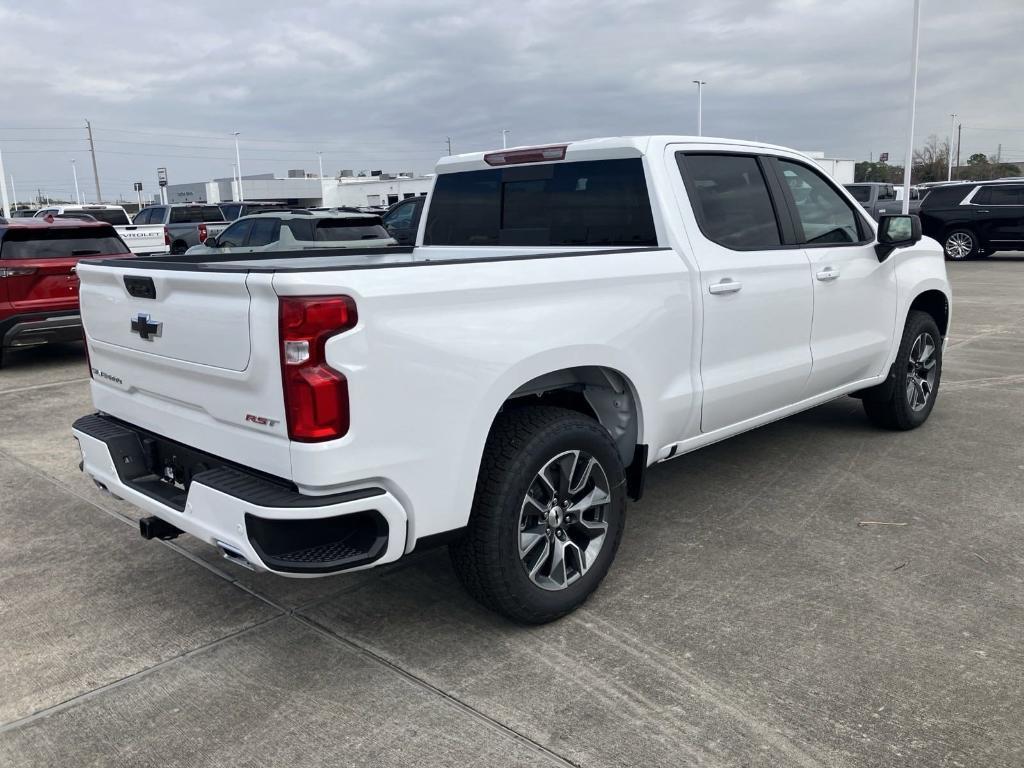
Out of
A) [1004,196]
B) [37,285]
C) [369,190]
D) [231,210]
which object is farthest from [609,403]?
[369,190]

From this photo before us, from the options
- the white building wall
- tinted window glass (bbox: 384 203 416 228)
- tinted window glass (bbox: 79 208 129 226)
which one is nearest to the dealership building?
the white building wall

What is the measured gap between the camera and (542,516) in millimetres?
3359

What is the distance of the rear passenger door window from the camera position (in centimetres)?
477

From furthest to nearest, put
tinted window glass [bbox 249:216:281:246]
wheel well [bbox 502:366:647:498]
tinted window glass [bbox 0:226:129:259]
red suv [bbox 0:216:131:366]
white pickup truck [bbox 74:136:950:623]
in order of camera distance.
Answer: tinted window glass [bbox 249:216:281:246] < tinted window glass [bbox 0:226:129:259] < red suv [bbox 0:216:131:366] < wheel well [bbox 502:366:647:498] < white pickup truck [bbox 74:136:950:623]

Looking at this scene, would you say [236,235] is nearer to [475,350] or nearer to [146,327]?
[146,327]

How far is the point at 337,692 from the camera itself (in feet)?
9.95

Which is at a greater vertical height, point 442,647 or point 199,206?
point 199,206

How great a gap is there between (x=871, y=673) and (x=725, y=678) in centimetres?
51

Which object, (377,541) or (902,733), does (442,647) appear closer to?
(377,541)

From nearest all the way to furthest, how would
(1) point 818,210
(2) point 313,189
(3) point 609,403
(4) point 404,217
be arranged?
(3) point 609,403, (1) point 818,210, (4) point 404,217, (2) point 313,189

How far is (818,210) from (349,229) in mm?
9044

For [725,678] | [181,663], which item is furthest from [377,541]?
[725,678]

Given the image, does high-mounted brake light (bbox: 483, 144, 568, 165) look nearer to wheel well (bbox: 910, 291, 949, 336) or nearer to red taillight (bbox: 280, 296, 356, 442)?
red taillight (bbox: 280, 296, 356, 442)

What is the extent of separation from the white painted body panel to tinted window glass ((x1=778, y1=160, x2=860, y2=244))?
0.43ft
